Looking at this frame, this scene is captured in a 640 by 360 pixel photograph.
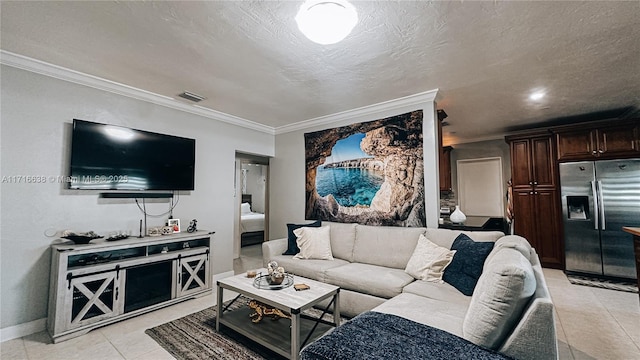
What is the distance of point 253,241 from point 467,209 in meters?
5.33

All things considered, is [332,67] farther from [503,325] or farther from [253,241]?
[253,241]

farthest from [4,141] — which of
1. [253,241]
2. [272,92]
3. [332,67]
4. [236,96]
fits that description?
[253,241]

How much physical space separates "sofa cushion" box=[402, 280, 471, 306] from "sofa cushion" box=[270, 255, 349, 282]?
0.96 m

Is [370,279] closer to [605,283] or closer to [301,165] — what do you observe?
[301,165]

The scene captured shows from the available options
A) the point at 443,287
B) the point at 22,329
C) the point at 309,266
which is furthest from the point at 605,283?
the point at 22,329

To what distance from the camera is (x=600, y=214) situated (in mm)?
3916

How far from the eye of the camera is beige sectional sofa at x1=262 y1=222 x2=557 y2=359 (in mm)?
1186

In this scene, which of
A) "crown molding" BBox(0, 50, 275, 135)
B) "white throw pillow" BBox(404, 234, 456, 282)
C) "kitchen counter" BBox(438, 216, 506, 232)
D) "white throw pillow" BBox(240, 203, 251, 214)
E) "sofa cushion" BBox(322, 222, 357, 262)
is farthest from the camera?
"white throw pillow" BBox(240, 203, 251, 214)

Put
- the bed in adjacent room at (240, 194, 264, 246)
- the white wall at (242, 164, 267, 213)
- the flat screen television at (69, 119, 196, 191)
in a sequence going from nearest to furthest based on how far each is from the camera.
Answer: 1. the flat screen television at (69, 119, 196, 191)
2. the bed in adjacent room at (240, 194, 264, 246)
3. the white wall at (242, 164, 267, 213)

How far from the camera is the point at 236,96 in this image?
340 centimetres

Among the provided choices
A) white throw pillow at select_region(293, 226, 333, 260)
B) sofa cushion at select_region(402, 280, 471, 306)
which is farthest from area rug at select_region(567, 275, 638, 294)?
white throw pillow at select_region(293, 226, 333, 260)

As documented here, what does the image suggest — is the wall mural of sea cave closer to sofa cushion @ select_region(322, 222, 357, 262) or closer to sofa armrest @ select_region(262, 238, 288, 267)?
sofa cushion @ select_region(322, 222, 357, 262)

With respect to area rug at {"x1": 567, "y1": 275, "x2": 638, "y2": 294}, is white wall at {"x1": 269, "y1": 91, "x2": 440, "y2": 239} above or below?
above

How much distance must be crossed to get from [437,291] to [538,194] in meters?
3.76
